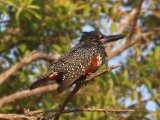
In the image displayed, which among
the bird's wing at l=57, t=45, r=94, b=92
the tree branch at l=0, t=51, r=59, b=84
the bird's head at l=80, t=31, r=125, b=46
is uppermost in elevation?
the tree branch at l=0, t=51, r=59, b=84

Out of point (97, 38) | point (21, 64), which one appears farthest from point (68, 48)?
point (97, 38)

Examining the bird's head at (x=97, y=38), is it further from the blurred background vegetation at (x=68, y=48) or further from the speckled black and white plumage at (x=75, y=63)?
the blurred background vegetation at (x=68, y=48)

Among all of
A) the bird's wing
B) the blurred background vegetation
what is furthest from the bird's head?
the blurred background vegetation

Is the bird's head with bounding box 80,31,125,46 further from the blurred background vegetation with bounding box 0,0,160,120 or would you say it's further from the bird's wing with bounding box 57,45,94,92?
the blurred background vegetation with bounding box 0,0,160,120

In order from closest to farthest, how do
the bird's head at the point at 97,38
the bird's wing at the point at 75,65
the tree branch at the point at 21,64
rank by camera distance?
the bird's wing at the point at 75,65
the bird's head at the point at 97,38
the tree branch at the point at 21,64

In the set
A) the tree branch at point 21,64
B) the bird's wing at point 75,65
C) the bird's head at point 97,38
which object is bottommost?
the bird's wing at point 75,65

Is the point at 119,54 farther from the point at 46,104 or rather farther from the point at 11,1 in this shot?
the point at 11,1

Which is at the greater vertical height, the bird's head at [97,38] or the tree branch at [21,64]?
the tree branch at [21,64]

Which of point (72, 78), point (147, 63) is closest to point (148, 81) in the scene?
point (147, 63)

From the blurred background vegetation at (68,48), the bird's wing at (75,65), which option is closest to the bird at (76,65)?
the bird's wing at (75,65)
